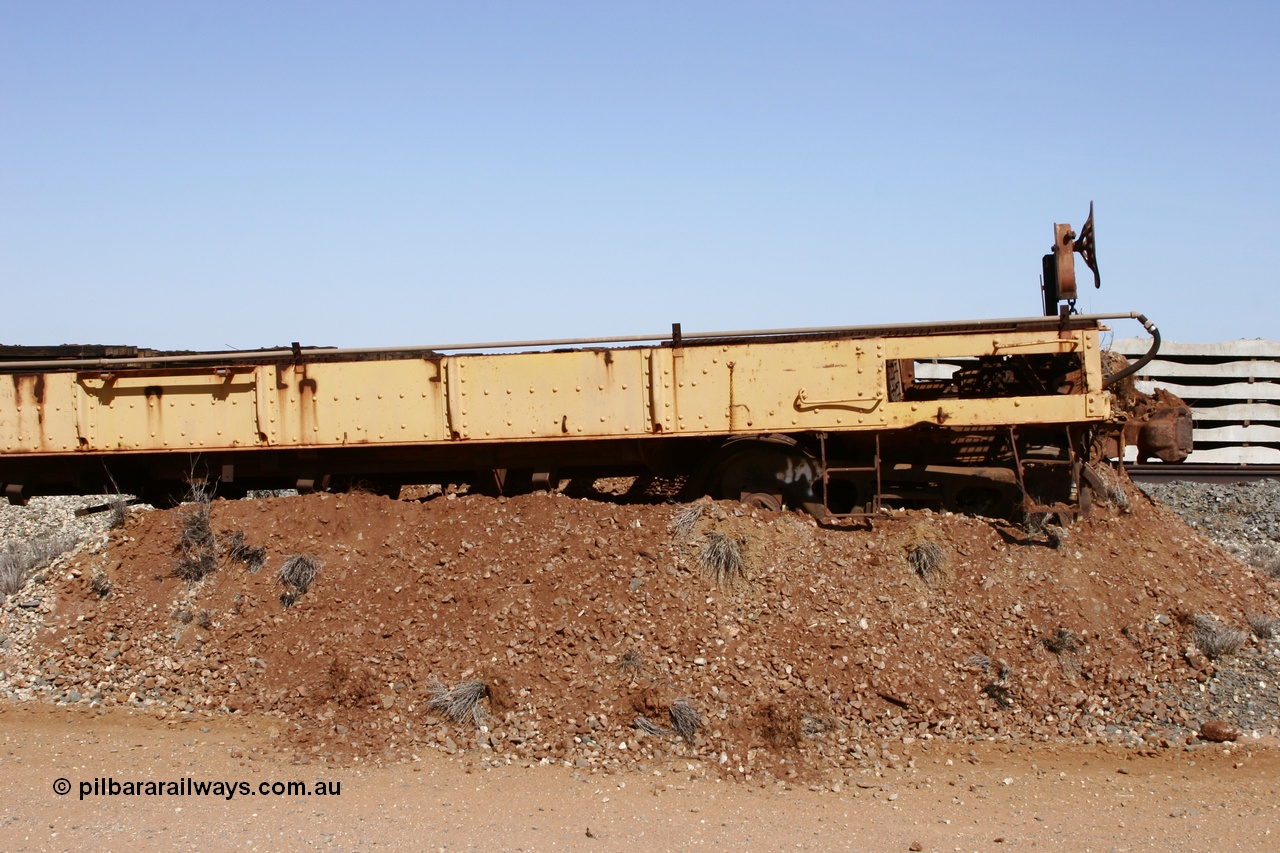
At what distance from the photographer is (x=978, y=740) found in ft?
23.1

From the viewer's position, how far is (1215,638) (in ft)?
25.5

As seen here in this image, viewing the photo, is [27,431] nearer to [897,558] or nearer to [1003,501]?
[897,558]

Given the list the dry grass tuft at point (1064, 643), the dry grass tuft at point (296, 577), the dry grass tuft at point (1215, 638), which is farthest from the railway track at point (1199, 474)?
the dry grass tuft at point (296, 577)

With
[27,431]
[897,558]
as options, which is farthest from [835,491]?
[27,431]

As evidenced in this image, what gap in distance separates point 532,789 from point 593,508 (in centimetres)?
320

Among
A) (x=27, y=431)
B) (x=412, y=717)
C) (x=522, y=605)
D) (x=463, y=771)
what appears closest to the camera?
(x=463, y=771)

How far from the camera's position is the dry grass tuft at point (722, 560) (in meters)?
8.20

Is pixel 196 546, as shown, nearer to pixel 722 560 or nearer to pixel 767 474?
pixel 722 560

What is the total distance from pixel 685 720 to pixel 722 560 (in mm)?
1601

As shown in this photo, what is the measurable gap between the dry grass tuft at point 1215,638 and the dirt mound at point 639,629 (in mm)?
40

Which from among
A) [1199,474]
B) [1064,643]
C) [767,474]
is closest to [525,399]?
[767,474]

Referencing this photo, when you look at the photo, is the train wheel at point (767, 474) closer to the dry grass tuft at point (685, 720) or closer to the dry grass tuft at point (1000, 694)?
the dry grass tuft at point (1000, 694)

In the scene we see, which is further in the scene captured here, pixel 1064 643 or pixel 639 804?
pixel 1064 643

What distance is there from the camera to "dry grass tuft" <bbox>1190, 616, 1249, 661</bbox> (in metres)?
7.75
